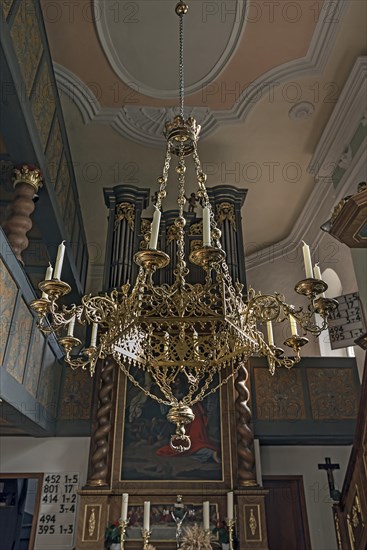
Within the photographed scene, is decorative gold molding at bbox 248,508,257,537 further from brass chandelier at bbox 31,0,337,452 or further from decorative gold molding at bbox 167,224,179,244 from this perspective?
decorative gold molding at bbox 167,224,179,244

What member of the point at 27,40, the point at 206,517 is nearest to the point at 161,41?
the point at 27,40

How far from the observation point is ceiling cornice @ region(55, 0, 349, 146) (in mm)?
6513

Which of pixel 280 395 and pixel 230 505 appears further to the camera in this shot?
pixel 280 395

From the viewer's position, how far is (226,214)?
807cm

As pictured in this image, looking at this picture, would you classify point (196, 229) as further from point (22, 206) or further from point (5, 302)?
point (5, 302)

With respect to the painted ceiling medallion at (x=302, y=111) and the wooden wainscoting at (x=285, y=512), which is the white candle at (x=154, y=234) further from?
the wooden wainscoting at (x=285, y=512)

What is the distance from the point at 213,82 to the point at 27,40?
2969 mm

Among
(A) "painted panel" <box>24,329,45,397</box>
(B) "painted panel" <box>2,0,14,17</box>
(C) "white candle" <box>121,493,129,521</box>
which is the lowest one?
(C) "white candle" <box>121,493,129,521</box>

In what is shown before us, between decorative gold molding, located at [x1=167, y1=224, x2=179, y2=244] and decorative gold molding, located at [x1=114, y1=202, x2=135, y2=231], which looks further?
decorative gold molding, located at [x1=114, y1=202, x2=135, y2=231]

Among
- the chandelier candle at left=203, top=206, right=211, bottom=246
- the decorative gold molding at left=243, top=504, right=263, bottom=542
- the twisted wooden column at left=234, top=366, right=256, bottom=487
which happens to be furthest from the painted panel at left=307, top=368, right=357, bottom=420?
the chandelier candle at left=203, top=206, right=211, bottom=246

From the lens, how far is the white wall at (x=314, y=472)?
7.43 metres

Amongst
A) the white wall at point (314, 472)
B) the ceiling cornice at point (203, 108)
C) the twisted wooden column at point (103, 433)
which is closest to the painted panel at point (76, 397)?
the twisted wooden column at point (103, 433)

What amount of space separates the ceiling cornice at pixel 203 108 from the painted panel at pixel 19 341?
146 inches

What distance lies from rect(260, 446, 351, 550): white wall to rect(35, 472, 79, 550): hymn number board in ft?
10.4
